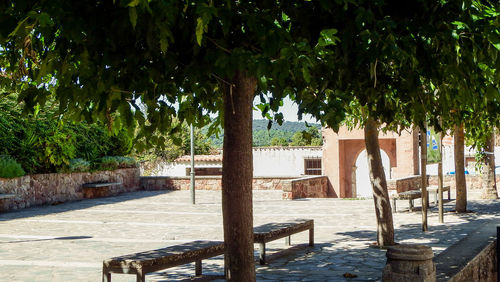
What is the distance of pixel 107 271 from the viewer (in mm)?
6379

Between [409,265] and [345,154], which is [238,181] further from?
[345,154]

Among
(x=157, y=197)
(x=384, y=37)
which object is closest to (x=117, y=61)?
(x=384, y=37)

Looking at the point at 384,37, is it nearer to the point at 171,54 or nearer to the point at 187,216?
the point at 171,54

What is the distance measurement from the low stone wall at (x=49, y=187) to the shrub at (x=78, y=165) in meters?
0.18

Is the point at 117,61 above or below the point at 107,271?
above

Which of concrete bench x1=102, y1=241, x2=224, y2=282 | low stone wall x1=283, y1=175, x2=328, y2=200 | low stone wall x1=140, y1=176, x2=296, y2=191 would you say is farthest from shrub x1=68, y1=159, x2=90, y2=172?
concrete bench x1=102, y1=241, x2=224, y2=282

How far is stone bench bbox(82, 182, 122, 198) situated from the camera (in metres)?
21.5

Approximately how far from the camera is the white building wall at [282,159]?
135ft

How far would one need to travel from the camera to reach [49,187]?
19.6m

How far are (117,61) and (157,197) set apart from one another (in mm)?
18211

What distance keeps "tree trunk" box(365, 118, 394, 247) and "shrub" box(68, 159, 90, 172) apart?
13408mm

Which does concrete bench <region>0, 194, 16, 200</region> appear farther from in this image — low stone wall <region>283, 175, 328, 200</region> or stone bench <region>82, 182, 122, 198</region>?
low stone wall <region>283, 175, 328, 200</region>

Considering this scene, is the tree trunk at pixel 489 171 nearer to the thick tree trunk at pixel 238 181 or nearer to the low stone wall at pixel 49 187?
the low stone wall at pixel 49 187

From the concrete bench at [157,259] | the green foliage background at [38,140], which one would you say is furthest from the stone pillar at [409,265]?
the green foliage background at [38,140]
